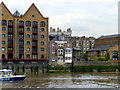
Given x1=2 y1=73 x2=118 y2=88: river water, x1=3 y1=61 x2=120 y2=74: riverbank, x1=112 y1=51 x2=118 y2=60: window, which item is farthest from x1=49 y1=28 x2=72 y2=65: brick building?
x1=2 y1=73 x2=118 y2=88: river water

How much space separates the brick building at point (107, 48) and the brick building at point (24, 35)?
32.0m

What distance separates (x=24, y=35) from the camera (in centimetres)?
11012

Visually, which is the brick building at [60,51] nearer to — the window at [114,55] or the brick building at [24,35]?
the brick building at [24,35]

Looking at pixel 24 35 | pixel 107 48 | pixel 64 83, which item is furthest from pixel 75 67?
pixel 64 83

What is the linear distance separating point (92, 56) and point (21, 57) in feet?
134

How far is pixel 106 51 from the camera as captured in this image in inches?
5103

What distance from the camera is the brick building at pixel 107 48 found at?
126188 mm

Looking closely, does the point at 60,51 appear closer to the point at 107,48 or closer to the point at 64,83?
the point at 107,48

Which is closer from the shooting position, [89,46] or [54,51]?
[54,51]

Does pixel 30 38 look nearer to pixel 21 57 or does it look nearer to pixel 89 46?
pixel 21 57

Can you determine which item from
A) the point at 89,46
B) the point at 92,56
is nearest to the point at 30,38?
the point at 92,56

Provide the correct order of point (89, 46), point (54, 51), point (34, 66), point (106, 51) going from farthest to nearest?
point (89, 46) < point (106, 51) < point (54, 51) < point (34, 66)

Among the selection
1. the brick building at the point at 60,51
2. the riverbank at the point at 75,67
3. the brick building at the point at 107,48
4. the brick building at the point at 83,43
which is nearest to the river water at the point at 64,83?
the riverbank at the point at 75,67

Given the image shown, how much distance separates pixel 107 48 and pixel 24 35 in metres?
43.4
